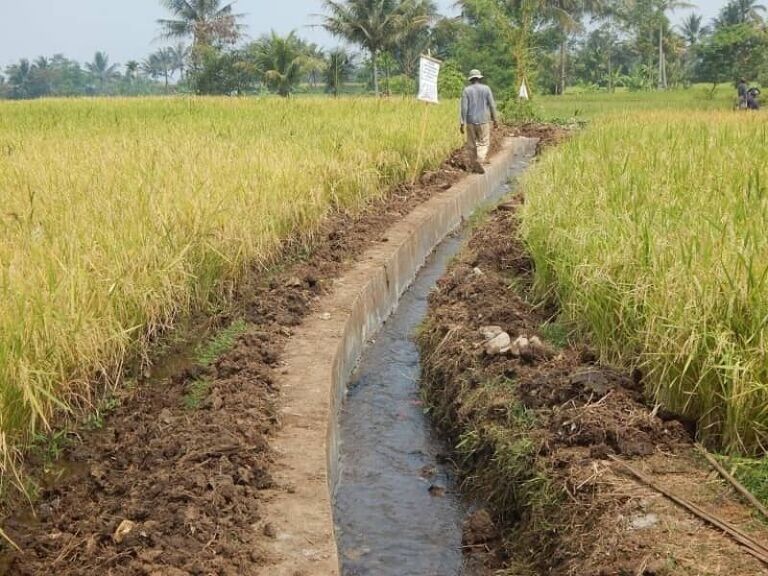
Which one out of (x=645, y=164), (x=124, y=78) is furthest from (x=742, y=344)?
(x=124, y=78)

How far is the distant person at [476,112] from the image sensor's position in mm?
9695

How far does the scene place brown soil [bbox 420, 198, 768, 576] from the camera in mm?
2260

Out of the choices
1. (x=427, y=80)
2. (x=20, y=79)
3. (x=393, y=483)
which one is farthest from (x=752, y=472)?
(x=20, y=79)

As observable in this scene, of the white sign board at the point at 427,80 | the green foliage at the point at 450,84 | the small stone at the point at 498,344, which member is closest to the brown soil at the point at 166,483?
the small stone at the point at 498,344

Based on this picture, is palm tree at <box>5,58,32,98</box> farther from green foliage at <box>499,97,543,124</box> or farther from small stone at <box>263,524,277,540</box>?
small stone at <box>263,524,277,540</box>

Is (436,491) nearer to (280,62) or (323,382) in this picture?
(323,382)

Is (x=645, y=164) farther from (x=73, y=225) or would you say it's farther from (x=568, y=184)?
(x=73, y=225)

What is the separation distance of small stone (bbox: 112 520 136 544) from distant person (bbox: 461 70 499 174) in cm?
803

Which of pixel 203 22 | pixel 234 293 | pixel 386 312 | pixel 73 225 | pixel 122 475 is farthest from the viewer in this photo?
Result: pixel 203 22

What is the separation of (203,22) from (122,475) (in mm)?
37713

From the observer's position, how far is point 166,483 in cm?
255

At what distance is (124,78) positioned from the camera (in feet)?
307

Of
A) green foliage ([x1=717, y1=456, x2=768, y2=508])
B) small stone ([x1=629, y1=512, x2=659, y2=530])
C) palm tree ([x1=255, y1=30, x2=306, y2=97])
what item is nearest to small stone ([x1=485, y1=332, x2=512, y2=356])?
green foliage ([x1=717, y1=456, x2=768, y2=508])

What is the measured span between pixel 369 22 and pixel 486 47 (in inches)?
328
